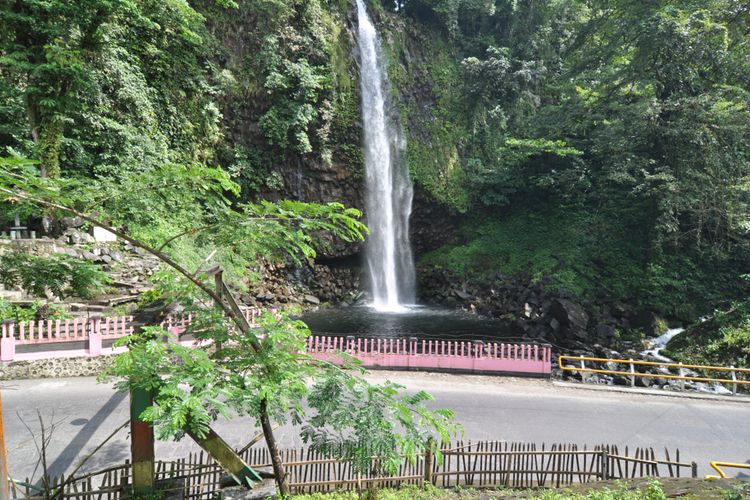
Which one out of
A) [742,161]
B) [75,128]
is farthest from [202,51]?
[742,161]

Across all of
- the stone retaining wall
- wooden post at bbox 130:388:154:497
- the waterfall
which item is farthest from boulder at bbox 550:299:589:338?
wooden post at bbox 130:388:154:497

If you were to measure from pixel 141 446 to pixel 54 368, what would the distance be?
25.9 ft

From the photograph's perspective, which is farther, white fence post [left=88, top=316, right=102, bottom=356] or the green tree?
white fence post [left=88, top=316, right=102, bottom=356]

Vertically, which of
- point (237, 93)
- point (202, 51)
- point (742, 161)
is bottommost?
point (742, 161)

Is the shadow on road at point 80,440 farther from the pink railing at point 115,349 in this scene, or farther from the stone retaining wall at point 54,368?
the stone retaining wall at point 54,368

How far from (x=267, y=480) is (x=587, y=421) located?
23.8 ft

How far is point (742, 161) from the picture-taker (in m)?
16.5

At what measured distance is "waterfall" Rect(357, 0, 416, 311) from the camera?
23375 mm

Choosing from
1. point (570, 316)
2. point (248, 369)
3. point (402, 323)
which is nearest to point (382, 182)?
point (402, 323)

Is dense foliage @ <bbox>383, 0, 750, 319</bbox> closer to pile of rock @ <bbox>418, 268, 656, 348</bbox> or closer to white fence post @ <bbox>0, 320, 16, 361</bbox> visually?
pile of rock @ <bbox>418, 268, 656, 348</bbox>

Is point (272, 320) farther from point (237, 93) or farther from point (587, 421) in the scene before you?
point (237, 93)

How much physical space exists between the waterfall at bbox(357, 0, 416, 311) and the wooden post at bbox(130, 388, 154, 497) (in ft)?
62.9

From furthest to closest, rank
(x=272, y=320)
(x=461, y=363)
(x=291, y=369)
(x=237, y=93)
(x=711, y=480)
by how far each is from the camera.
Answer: (x=237, y=93)
(x=461, y=363)
(x=711, y=480)
(x=272, y=320)
(x=291, y=369)

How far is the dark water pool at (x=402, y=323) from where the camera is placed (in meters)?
17.2
